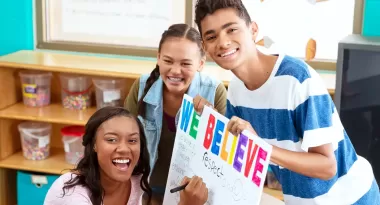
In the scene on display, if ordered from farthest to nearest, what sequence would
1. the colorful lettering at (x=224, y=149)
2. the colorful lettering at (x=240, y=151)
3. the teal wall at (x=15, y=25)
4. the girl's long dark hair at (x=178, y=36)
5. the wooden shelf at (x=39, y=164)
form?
the teal wall at (x=15, y=25), the wooden shelf at (x=39, y=164), the girl's long dark hair at (x=178, y=36), the colorful lettering at (x=224, y=149), the colorful lettering at (x=240, y=151)

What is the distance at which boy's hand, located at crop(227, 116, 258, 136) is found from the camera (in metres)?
1.74

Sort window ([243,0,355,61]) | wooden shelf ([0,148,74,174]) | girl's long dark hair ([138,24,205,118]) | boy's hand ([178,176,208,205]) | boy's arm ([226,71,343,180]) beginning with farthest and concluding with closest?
wooden shelf ([0,148,74,174]), window ([243,0,355,61]), girl's long dark hair ([138,24,205,118]), boy's hand ([178,176,208,205]), boy's arm ([226,71,343,180])

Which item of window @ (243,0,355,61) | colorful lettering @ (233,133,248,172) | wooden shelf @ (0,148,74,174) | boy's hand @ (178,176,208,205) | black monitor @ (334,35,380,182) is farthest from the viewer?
wooden shelf @ (0,148,74,174)

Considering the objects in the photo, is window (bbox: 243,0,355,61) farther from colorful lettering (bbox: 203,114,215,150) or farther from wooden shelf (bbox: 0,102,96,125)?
colorful lettering (bbox: 203,114,215,150)

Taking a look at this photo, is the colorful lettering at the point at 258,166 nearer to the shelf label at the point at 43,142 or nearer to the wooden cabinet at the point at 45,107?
the wooden cabinet at the point at 45,107

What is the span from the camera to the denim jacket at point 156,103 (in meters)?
2.51

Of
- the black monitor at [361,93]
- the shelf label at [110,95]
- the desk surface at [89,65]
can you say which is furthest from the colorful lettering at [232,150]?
the shelf label at [110,95]

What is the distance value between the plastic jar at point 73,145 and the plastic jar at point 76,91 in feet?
0.54

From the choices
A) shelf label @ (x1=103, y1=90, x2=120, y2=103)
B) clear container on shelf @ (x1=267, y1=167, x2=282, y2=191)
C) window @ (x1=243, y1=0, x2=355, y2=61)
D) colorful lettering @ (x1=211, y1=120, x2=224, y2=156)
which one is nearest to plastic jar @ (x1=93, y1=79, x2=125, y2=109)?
shelf label @ (x1=103, y1=90, x2=120, y2=103)

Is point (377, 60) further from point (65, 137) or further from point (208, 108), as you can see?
point (65, 137)

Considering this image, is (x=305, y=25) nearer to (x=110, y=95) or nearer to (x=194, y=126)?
(x=110, y=95)

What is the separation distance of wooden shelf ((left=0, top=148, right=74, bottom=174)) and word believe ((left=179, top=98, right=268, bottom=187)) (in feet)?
6.57

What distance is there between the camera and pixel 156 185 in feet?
8.41

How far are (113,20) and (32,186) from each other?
4.03 ft
